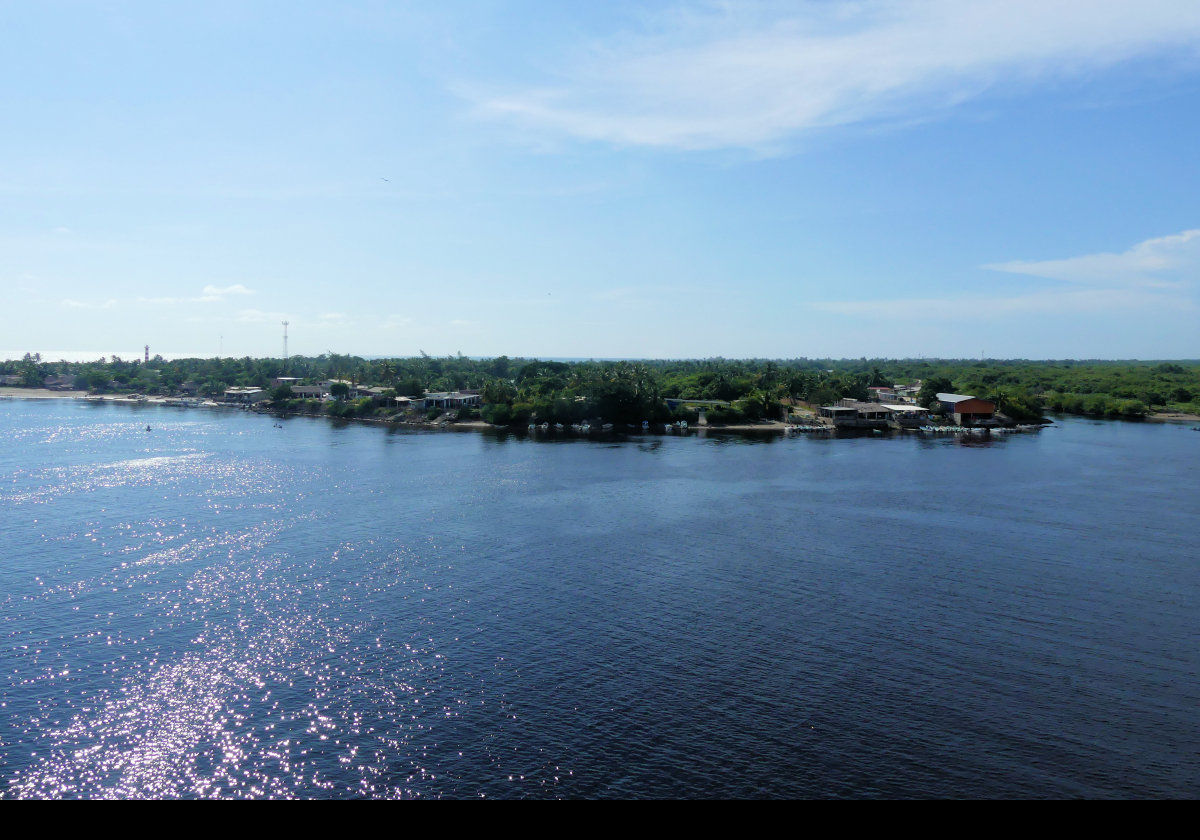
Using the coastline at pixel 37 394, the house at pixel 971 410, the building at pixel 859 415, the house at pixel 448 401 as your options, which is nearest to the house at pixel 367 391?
the house at pixel 448 401

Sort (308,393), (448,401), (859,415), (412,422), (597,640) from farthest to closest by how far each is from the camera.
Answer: (308,393)
(448,401)
(412,422)
(859,415)
(597,640)

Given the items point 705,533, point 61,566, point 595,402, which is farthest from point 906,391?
point 61,566

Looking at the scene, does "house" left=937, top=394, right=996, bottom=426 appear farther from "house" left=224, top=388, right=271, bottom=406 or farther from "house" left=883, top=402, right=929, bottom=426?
"house" left=224, top=388, right=271, bottom=406

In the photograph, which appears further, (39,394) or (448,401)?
(39,394)

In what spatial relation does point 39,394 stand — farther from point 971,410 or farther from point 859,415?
point 971,410

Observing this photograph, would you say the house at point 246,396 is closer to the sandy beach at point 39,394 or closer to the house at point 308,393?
the house at point 308,393

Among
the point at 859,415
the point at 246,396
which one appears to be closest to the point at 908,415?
the point at 859,415
